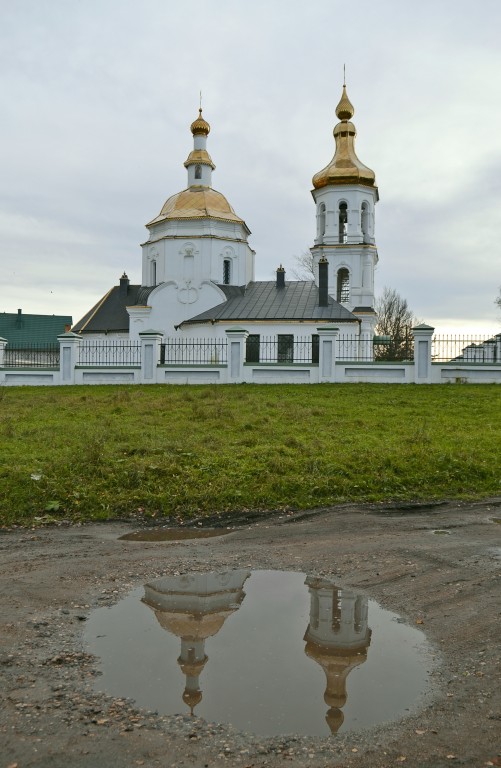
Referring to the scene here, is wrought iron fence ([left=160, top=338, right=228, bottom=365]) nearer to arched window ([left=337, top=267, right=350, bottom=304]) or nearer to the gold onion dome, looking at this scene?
arched window ([left=337, top=267, right=350, bottom=304])

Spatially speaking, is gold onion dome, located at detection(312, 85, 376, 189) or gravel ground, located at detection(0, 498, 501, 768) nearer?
gravel ground, located at detection(0, 498, 501, 768)

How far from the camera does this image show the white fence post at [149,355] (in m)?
21.1

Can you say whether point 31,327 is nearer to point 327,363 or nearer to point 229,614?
point 327,363

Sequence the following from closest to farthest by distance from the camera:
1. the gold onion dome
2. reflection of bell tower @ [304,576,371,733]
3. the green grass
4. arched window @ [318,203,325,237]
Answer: reflection of bell tower @ [304,576,371,733] < the green grass < the gold onion dome < arched window @ [318,203,325,237]

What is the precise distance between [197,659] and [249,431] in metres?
7.58

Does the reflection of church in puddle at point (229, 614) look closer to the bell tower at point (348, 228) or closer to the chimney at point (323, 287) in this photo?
the chimney at point (323, 287)

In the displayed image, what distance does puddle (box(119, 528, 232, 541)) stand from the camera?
704cm

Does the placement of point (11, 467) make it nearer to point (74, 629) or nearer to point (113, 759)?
point (74, 629)

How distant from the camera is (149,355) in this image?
2119 cm

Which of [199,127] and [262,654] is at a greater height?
[199,127]

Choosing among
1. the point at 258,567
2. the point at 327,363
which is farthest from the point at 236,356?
the point at 258,567

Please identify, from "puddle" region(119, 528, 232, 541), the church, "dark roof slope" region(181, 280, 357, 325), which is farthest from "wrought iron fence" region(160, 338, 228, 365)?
"puddle" region(119, 528, 232, 541)

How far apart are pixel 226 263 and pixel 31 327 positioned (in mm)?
27058

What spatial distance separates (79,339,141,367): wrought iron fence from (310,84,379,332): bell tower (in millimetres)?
14031
